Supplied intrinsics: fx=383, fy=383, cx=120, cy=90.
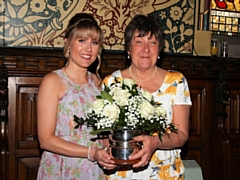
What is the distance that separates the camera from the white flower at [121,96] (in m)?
1.73

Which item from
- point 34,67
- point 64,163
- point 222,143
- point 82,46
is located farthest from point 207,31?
point 64,163

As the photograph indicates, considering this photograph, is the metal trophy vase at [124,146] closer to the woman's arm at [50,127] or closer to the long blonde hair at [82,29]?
the woman's arm at [50,127]

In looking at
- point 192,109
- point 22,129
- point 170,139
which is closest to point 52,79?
point 170,139

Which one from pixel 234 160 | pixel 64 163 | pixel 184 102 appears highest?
pixel 184 102

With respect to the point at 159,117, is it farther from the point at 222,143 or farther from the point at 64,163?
the point at 222,143

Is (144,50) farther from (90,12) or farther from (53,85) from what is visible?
(90,12)

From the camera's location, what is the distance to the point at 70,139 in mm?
2010

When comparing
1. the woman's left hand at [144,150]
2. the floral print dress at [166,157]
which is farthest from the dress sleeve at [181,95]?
the woman's left hand at [144,150]

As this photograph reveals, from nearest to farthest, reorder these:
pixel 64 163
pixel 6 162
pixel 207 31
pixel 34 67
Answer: pixel 64 163, pixel 6 162, pixel 34 67, pixel 207 31

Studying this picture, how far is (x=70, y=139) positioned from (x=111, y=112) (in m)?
0.41

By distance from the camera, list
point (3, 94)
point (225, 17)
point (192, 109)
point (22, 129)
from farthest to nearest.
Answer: point (225, 17) → point (192, 109) → point (22, 129) → point (3, 94)

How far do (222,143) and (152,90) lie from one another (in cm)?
144

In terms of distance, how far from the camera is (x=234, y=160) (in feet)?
11.4

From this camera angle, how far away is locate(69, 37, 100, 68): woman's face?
207 cm
